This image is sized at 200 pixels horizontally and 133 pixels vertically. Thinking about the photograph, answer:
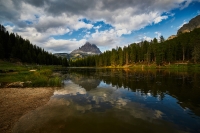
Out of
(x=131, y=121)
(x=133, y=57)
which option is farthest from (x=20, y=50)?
(x=131, y=121)

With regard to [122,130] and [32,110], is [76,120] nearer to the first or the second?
[122,130]

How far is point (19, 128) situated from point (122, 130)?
Result: 867 centimetres

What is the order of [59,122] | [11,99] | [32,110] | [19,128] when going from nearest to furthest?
[19,128] < [59,122] < [32,110] < [11,99]

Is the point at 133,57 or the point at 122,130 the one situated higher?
the point at 133,57

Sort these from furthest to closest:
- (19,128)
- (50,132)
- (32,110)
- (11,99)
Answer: (11,99), (32,110), (19,128), (50,132)

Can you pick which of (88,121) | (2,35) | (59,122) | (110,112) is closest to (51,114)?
(59,122)

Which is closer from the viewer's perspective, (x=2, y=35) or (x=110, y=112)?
(x=110, y=112)

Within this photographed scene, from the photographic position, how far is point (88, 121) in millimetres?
11469

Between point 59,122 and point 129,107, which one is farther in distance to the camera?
point 129,107

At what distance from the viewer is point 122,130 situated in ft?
32.1

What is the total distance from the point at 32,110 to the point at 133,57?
127924mm

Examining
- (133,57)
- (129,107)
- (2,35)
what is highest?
(2,35)

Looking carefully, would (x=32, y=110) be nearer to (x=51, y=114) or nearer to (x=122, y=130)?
(x=51, y=114)

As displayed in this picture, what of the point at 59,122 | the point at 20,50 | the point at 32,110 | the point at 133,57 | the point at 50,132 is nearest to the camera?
the point at 50,132
